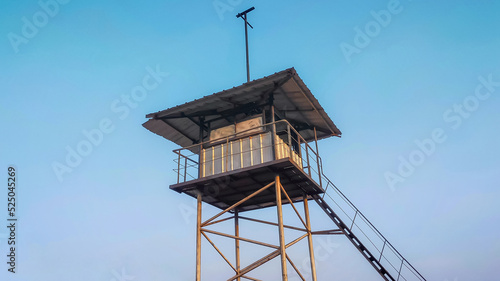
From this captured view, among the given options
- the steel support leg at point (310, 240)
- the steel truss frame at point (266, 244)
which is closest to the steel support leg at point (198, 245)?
the steel truss frame at point (266, 244)

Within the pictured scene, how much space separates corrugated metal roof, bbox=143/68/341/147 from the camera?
635 inches

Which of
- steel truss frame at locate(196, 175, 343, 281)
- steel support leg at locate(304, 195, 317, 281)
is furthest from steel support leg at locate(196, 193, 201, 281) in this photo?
steel support leg at locate(304, 195, 317, 281)

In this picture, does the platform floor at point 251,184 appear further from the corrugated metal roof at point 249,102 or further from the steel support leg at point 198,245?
the corrugated metal roof at point 249,102

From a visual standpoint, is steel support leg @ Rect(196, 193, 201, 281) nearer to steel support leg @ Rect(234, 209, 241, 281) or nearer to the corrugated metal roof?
steel support leg @ Rect(234, 209, 241, 281)

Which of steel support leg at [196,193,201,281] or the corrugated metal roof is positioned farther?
the corrugated metal roof

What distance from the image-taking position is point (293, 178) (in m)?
16.6

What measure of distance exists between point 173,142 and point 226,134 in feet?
12.5

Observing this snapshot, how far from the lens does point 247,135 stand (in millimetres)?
16844

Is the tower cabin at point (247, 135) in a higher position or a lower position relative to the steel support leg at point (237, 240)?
higher

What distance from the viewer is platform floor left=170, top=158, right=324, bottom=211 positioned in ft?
51.4

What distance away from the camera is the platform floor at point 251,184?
15.7 m

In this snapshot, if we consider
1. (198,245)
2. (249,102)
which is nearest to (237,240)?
(198,245)

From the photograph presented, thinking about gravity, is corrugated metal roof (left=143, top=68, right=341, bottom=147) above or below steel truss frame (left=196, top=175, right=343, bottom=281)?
above

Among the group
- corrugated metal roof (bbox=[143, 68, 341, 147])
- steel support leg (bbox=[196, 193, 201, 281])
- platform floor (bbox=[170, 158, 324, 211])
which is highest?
corrugated metal roof (bbox=[143, 68, 341, 147])
